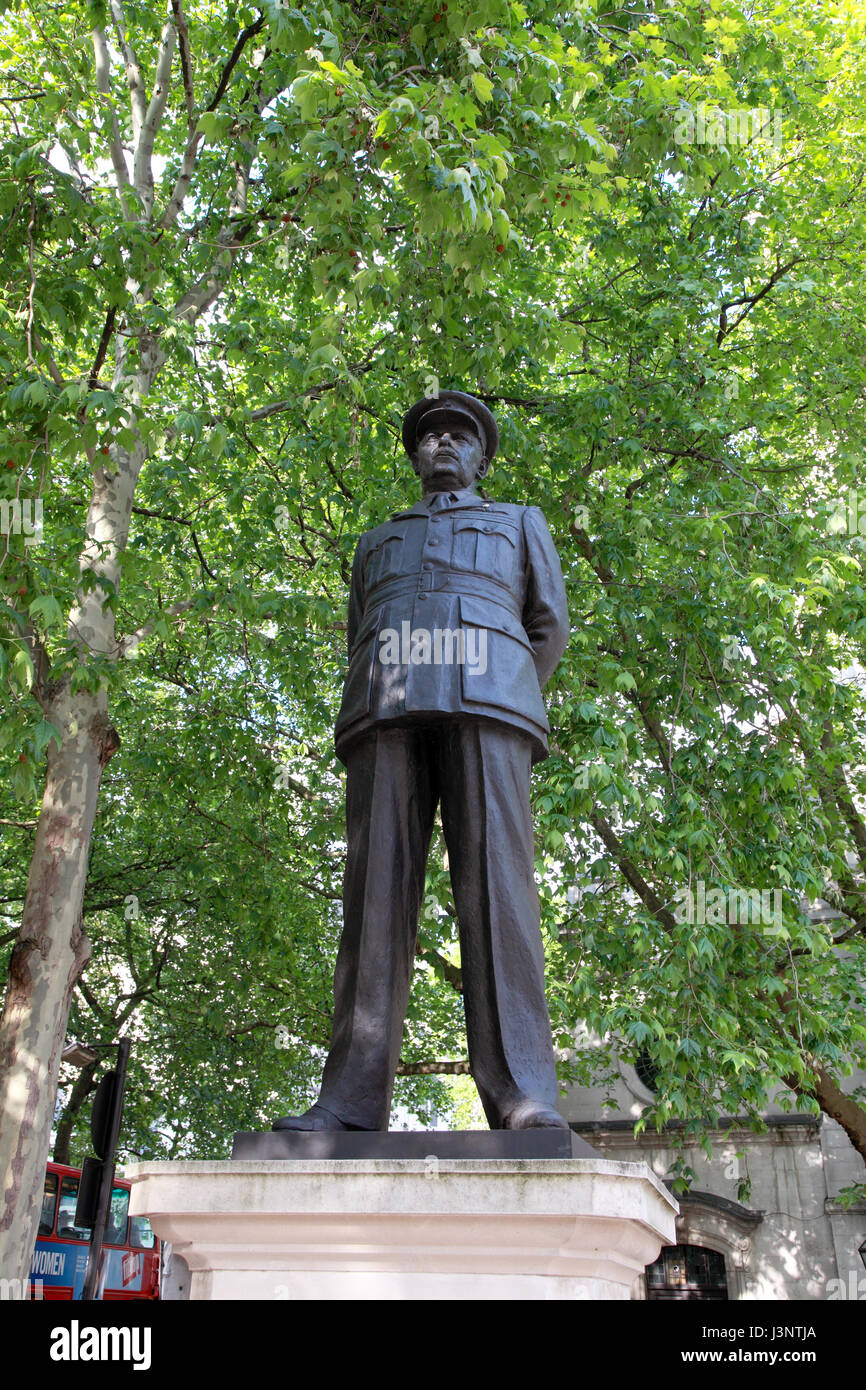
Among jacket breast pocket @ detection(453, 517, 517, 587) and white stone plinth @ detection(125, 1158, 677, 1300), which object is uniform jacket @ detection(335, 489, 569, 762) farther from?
white stone plinth @ detection(125, 1158, 677, 1300)

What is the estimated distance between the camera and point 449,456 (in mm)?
4191

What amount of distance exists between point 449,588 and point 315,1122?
5.75 ft

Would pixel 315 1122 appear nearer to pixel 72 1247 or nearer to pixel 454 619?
pixel 454 619

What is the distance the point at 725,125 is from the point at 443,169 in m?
3.23

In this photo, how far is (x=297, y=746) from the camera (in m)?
12.4

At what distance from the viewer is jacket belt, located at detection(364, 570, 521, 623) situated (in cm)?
380

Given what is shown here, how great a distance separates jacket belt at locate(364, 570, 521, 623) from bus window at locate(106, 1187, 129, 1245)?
17.0 m

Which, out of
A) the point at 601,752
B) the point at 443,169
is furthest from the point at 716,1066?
the point at 443,169

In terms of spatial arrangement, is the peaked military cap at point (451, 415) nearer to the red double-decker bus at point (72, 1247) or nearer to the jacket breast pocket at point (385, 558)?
the jacket breast pocket at point (385, 558)

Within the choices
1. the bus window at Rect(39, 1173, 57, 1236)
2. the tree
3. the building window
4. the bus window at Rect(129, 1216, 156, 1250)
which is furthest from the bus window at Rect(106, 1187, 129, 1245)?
the building window

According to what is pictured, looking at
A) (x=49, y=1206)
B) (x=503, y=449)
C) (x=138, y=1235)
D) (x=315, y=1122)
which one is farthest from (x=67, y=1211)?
(x=315, y=1122)

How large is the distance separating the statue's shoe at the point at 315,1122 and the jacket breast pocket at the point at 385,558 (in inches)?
71.0

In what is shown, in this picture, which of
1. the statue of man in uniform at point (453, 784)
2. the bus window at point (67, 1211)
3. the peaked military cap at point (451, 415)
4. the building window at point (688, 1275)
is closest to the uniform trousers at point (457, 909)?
the statue of man in uniform at point (453, 784)

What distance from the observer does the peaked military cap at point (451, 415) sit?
4.22m
